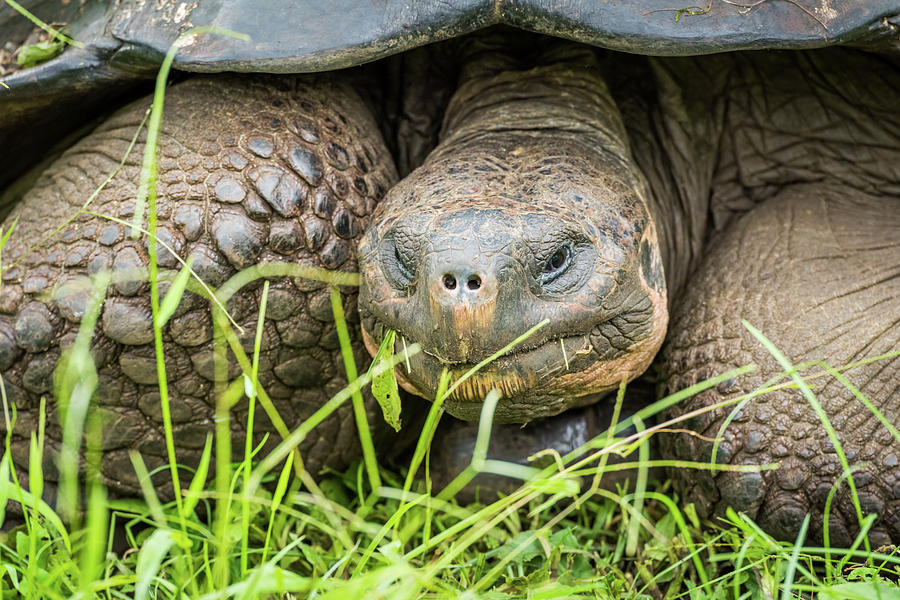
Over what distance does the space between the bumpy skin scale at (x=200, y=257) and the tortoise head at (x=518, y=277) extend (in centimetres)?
18

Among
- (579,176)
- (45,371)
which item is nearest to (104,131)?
(45,371)

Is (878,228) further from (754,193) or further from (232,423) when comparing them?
Result: (232,423)

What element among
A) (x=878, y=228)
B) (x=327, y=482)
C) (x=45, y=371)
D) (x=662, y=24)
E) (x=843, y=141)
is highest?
(x=662, y=24)

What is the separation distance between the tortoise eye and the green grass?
0.27 meters

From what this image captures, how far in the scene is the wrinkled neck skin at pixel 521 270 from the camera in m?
1.75

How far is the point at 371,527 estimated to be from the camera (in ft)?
5.71

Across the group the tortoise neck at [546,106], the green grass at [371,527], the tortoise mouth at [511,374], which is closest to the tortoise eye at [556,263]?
the tortoise mouth at [511,374]

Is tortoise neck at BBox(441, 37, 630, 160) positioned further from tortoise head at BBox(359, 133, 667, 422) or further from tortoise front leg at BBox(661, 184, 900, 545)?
tortoise front leg at BBox(661, 184, 900, 545)

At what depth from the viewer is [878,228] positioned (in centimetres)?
247

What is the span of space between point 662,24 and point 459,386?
870 millimetres

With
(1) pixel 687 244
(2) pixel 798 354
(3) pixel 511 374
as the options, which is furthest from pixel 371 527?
(1) pixel 687 244

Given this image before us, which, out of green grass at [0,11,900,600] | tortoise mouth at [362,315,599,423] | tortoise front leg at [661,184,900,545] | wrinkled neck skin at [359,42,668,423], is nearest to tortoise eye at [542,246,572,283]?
wrinkled neck skin at [359,42,668,423]

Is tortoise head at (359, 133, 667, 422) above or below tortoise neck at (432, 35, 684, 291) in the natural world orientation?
below

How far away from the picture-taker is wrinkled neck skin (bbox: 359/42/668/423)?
1.75 metres
